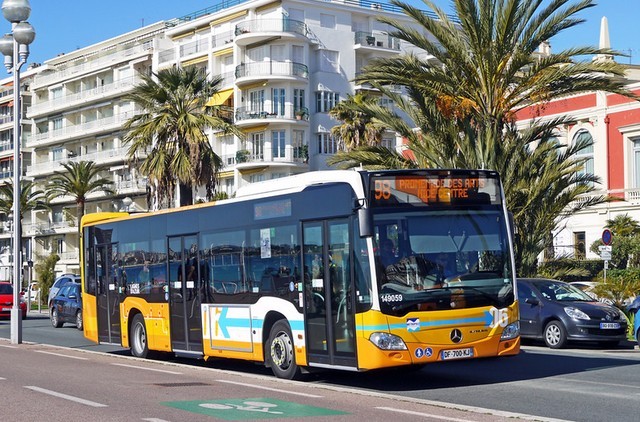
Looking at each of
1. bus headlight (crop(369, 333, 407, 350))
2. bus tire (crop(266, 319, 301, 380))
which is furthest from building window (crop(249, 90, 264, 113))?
bus headlight (crop(369, 333, 407, 350))

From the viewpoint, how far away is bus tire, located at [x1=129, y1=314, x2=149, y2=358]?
819 inches

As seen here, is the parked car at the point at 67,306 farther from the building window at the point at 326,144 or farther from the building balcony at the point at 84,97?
the building balcony at the point at 84,97

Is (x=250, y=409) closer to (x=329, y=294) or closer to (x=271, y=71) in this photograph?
(x=329, y=294)

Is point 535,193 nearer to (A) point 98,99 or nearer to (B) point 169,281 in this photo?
(B) point 169,281

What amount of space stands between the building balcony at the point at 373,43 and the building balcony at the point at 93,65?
18850 mm

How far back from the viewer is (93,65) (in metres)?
90.1

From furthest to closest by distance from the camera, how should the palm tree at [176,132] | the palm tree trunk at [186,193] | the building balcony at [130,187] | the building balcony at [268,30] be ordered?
the building balcony at [130,187], the building balcony at [268,30], the palm tree trunk at [186,193], the palm tree at [176,132]

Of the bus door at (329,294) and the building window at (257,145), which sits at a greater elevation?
the building window at (257,145)

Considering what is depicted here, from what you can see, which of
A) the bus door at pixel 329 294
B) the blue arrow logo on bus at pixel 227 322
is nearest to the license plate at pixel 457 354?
the bus door at pixel 329 294

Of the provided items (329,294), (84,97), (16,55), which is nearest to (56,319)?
(16,55)

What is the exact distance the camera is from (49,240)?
96.9m

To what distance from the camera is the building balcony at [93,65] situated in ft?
275

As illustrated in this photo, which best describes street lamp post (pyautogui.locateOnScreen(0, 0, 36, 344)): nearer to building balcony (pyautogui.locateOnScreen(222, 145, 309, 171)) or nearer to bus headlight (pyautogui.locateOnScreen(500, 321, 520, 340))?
bus headlight (pyautogui.locateOnScreen(500, 321, 520, 340))

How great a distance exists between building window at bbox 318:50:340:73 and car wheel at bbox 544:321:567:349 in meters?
50.3
